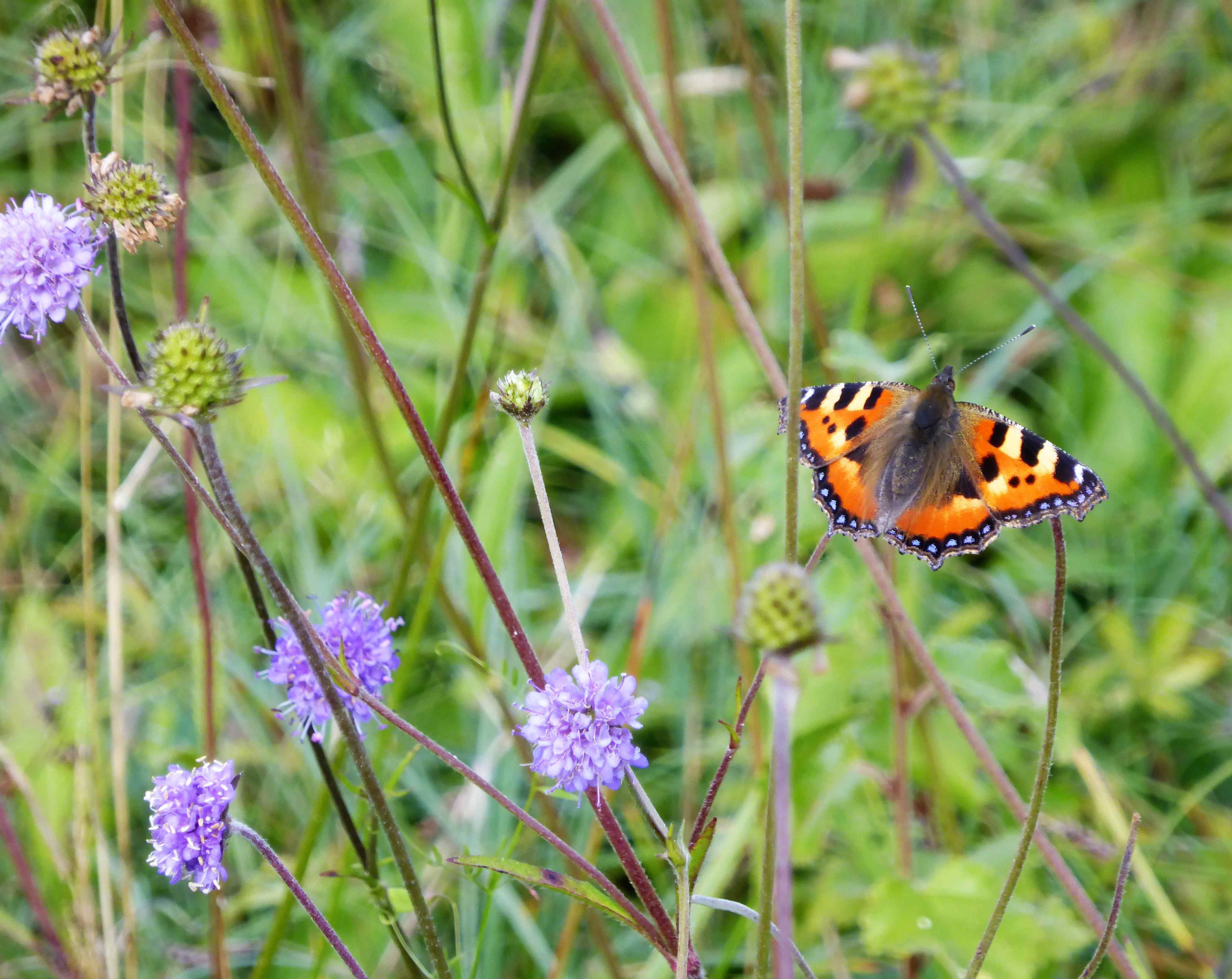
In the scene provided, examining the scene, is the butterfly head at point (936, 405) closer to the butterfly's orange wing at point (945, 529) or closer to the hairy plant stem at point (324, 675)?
the butterfly's orange wing at point (945, 529)

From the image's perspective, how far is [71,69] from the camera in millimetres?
1198

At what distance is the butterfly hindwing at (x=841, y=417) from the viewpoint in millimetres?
1893

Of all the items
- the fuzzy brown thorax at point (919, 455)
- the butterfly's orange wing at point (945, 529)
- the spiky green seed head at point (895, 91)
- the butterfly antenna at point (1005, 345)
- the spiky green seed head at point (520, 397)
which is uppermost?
the spiky green seed head at point (895, 91)

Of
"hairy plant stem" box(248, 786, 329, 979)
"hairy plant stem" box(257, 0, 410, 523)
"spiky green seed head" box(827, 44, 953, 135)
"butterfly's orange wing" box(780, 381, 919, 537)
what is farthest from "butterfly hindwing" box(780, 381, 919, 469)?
"hairy plant stem" box(248, 786, 329, 979)

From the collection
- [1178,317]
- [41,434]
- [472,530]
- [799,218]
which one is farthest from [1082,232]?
[41,434]

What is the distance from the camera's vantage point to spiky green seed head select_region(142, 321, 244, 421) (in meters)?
0.97

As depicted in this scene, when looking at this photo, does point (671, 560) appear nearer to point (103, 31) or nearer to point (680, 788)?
point (680, 788)

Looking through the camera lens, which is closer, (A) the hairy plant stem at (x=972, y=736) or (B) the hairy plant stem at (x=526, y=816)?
(B) the hairy plant stem at (x=526, y=816)

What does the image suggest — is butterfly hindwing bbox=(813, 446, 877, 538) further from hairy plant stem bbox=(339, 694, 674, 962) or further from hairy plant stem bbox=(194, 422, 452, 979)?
hairy plant stem bbox=(194, 422, 452, 979)

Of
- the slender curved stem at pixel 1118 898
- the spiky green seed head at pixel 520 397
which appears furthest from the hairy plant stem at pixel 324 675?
the slender curved stem at pixel 1118 898

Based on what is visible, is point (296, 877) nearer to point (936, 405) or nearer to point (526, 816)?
point (526, 816)

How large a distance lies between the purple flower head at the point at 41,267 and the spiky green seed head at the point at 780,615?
74 centimetres

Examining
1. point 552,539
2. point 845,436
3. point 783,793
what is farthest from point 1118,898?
point 845,436

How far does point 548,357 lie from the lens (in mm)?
2961
